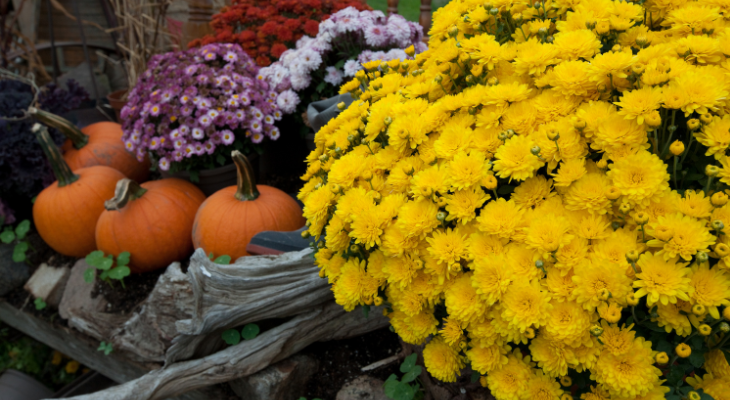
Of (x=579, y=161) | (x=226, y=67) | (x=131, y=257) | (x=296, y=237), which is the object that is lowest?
(x=131, y=257)

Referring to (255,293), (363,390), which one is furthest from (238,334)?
(363,390)

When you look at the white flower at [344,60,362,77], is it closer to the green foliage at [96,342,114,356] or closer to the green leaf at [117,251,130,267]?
the green leaf at [117,251,130,267]

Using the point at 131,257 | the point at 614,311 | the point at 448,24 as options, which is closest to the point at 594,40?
the point at 448,24

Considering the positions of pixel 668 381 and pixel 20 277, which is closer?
pixel 668 381

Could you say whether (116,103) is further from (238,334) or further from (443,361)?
(443,361)

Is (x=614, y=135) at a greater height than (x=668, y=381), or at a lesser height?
greater

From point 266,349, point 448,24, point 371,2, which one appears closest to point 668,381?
point 448,24

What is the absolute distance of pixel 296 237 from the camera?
6.38 feet

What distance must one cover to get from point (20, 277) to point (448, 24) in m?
2.98

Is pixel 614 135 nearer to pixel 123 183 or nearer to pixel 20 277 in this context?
pixel 123 183

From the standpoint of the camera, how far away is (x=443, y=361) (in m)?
1.00

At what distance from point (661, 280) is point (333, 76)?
2112mm

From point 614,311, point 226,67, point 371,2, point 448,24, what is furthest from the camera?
point 371,2

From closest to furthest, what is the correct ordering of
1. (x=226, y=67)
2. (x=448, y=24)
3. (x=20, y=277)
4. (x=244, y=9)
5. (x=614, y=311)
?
(x=614, y=311)
(x=448, y=24)
(x=226, y=67)
(x=20, y=277)
(x=244, y=9)
